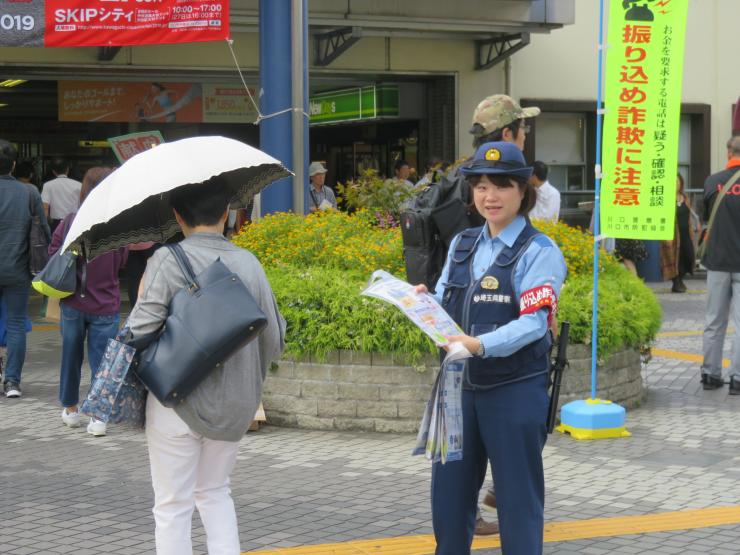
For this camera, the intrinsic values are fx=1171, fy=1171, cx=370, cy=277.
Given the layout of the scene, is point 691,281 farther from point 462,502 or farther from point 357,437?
point 462,502

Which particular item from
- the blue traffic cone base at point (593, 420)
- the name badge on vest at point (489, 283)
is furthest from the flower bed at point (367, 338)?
the name badge on vest at point (489, 283)

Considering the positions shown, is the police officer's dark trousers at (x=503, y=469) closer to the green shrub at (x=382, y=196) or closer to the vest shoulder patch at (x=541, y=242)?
the vest shoulder patch at (x=541, y=242)

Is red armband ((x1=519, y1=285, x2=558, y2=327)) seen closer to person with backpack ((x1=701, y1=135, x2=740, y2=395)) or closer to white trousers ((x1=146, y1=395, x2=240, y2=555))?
white trousers ((x1=146, y1=395, x2=240, y2=555))

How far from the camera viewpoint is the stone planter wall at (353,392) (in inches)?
305

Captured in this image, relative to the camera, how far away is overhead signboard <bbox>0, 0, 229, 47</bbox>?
43.4ft

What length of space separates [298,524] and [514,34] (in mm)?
12894

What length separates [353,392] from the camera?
7816mm

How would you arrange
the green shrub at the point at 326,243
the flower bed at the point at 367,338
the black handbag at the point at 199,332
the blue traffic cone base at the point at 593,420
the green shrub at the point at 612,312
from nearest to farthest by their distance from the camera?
1. the black handbag at the point at 199,332
2. the blue traffic cone base at the point at 593,420
3. the flower bed at the point at 367,338
4. the green shrub at the point at 612,312
5. the green shrub at the point at 326,243

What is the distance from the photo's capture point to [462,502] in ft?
14.3

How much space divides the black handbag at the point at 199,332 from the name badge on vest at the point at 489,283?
842mm

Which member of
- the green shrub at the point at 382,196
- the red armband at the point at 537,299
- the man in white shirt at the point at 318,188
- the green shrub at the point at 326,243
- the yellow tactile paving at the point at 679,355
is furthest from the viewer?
the man in white shirt at the point at 318,188

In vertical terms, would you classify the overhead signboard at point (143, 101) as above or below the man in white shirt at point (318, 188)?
above

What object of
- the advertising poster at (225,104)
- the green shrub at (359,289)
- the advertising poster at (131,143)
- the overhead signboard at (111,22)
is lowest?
the green shrub at (359,289)

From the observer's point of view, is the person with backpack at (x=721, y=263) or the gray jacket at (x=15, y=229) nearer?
the gray jacket at (x=15, y=229)
